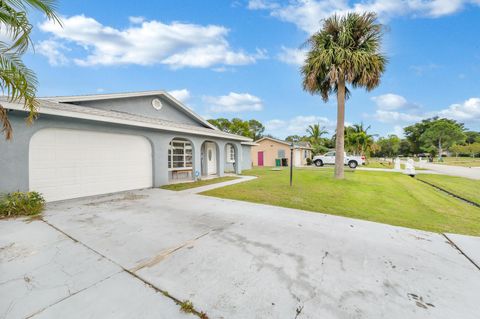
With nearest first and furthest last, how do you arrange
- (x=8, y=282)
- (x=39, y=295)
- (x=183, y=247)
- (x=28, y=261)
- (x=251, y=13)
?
(x=39, y=295) < (x=8, y=282) < (x=28, y=261) < (x=183, y=247) < (x=251, y=13)

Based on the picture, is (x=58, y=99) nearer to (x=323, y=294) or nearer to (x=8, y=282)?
(x=8, y=282)

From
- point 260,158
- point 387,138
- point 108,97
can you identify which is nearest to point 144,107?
point 108,97

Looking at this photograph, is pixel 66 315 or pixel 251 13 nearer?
pixel 66 315

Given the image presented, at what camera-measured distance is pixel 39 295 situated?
85.0 inches

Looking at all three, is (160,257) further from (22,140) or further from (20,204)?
(22,140)

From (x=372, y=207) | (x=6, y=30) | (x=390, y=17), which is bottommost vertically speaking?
(x=372, y=207)

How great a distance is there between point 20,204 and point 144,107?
734 cm

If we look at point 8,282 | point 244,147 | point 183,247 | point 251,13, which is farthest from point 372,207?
point 244,147

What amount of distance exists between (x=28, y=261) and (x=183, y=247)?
2165 millimetres

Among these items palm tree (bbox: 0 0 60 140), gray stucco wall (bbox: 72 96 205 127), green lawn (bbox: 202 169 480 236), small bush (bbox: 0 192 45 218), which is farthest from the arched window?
palm tree (bbox: 0 0 60 140)

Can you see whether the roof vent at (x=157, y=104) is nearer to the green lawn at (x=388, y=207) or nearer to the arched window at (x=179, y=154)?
the arched window at (x=179, y=154)

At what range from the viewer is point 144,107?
11125 millimetres

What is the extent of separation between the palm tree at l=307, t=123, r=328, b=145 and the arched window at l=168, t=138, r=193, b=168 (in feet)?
94.9

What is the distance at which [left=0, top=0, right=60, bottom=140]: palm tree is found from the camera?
336 cm
